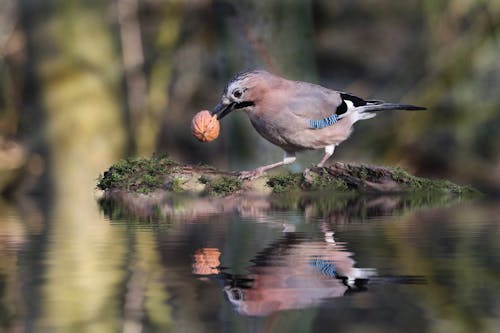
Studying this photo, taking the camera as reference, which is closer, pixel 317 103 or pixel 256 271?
pixel 256 271

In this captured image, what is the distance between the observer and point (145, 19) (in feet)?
31.6

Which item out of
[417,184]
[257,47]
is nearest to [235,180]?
[417,184]

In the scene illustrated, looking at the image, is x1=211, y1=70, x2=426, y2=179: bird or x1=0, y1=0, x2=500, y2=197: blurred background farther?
x1=0, y1=0, x2=500, y2=197: blurred background

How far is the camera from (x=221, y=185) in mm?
5457

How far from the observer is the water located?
2.66 metres

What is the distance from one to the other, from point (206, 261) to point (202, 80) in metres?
6.04

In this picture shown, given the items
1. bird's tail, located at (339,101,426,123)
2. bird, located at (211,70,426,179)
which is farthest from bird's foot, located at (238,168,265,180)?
bird's tail, located at (339,101,426,123)

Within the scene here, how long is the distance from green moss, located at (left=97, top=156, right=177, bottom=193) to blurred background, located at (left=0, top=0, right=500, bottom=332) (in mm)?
185

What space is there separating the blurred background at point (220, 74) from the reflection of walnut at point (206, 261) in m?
2.95

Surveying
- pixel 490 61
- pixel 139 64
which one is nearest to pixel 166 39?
pixel 139 64

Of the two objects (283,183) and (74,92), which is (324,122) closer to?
(283,183)

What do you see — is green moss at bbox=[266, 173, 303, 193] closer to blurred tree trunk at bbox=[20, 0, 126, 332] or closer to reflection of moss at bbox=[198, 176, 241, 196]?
reflection of moss at bbox=[198, 176, 241, 196]

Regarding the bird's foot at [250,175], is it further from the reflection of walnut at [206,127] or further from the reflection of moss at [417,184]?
the reflection of moss at [417,184]

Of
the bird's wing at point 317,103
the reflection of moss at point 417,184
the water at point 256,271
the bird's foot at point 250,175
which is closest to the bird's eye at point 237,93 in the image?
the bird's wing at point 317,103
